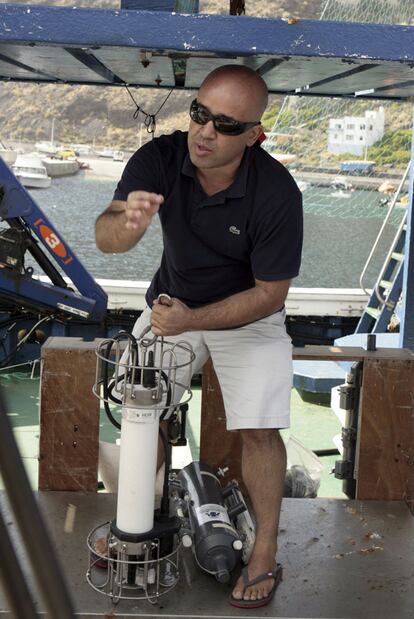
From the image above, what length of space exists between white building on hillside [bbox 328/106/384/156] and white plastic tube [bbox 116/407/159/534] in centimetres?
3265

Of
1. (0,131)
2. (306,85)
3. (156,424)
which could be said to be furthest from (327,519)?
(0,131)

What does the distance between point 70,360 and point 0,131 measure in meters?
56.8

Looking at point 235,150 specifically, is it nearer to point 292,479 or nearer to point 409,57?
point 409,57

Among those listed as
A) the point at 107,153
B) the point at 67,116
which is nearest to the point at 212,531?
the point at 107,153

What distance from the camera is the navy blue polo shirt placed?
121 inches

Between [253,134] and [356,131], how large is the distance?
35.5 meters

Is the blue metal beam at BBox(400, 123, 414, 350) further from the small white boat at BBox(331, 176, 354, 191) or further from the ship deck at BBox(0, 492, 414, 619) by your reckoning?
the small white boat at BBox(331, 176, 354, 191)

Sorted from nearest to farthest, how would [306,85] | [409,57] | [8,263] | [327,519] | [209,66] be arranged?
[409,57] < [327,519] < [209,66] < [306,85] < [8,263]

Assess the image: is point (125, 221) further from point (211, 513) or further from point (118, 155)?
point (118, 155)

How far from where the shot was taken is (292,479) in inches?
170

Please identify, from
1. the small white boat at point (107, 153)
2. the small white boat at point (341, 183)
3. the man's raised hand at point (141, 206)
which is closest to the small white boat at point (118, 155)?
the small white boat at point (107, 153)

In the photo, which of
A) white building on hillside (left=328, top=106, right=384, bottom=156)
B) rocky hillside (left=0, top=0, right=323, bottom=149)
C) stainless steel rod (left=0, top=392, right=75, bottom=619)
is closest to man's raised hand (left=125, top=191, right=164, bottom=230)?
stainless steel rod (left=0, top=392, right=75, bottom=619)

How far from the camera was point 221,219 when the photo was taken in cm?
313

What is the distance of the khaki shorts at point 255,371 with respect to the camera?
3.21 meters
